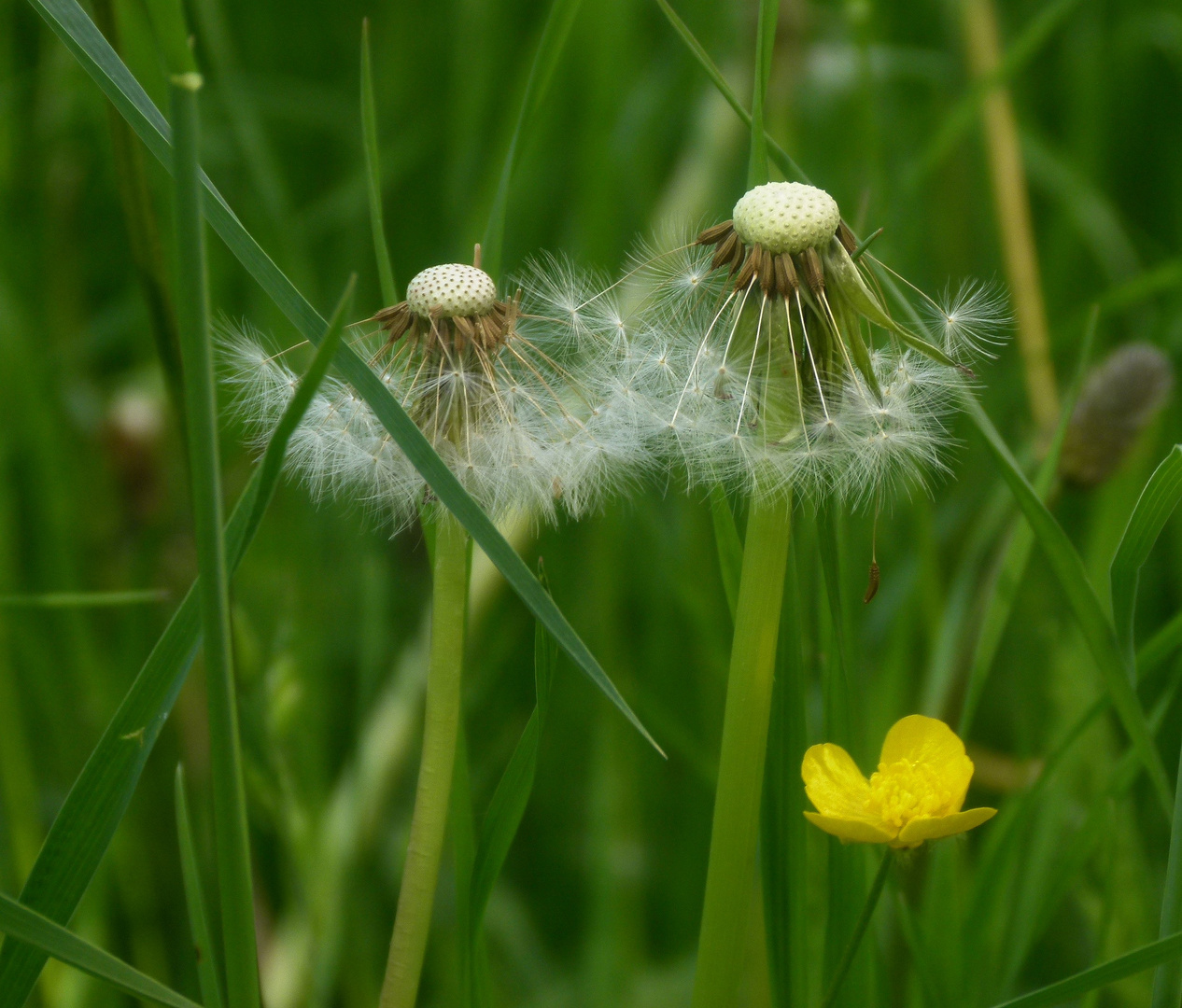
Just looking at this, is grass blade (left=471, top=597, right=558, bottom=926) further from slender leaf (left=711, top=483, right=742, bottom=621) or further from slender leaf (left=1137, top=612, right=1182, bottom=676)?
slender leaf (left=1137, top=612, right=1182, bottom=676)

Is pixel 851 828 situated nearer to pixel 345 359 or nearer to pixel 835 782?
pixel 835 782

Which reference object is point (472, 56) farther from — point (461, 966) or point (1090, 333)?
point (461, 966)

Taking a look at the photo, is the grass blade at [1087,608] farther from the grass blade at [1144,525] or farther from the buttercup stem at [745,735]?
the buttercup stem at [745,735]

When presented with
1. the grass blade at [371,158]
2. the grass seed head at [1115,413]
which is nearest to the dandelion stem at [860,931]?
the grass blade at [371,158]

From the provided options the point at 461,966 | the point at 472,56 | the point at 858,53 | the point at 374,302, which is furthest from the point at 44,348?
the point at 461,966

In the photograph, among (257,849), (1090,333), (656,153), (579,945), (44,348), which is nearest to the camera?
(1090,333)

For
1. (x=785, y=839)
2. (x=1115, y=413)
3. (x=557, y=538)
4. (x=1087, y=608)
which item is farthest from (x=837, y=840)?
(x=557, y=538)
